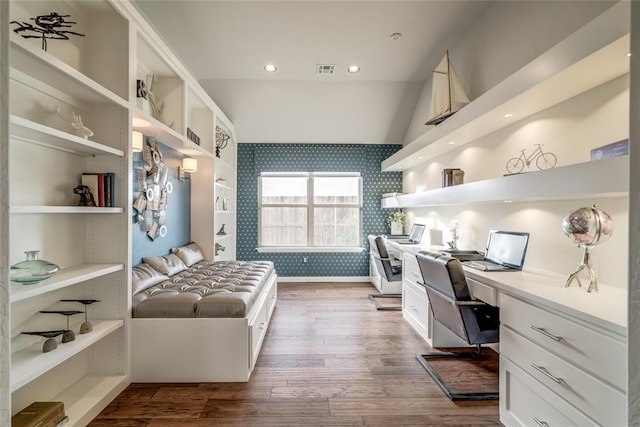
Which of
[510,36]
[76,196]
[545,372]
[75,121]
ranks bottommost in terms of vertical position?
[545,372]

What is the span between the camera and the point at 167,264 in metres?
3.08

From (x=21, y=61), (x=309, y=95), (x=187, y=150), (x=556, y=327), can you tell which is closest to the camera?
(x=556, y=327)

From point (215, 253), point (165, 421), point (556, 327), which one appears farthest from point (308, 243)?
point (556, 327)

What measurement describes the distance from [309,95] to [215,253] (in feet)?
9.27

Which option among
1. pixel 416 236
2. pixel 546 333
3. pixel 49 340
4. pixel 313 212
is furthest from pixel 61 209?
pixel 313 212

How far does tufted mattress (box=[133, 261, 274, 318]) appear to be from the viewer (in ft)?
7.22

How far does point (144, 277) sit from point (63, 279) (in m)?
0.96

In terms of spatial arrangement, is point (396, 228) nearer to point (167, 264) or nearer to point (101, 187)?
point (167, 264)

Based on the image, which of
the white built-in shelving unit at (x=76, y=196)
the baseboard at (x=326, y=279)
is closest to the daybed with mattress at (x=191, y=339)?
the white built-in shelving unit at (x=76, y=196)

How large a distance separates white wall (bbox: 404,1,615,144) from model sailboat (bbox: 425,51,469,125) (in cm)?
23

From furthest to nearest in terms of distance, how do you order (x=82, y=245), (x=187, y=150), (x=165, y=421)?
(x=187, y=150) → (x=82, y=245) → (x=165, y=421)

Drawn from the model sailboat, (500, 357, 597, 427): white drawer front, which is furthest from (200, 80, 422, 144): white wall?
(500, 357, 597, 427): white drawer front

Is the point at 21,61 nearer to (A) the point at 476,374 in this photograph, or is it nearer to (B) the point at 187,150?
(B) the point at 187,150

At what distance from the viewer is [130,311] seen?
7.11ft
